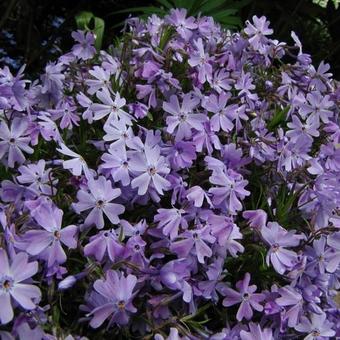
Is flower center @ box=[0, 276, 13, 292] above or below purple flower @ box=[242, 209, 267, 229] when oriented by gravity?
below

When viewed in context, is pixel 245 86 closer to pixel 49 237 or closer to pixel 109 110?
pixel 109 110

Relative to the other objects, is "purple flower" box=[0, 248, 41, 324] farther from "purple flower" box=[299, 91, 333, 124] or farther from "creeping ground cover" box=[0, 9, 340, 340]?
"purple flower" box=[299, 91, 333, 124]

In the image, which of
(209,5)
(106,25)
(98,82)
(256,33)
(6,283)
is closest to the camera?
(6,283)

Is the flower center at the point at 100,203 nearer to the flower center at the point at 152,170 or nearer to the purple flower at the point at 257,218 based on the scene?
the flower center at the point at 152,170

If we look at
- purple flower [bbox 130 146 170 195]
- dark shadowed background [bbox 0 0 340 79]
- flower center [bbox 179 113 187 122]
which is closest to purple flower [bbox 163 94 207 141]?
flower center [bbox 179 113 187 122]

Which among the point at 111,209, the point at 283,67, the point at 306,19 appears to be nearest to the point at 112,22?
the point at 306,19

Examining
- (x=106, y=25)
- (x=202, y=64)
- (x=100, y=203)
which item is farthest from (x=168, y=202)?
(x=106, y=25)

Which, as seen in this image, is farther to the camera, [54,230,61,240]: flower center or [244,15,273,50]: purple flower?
[244,15,273,50]: purple flower
